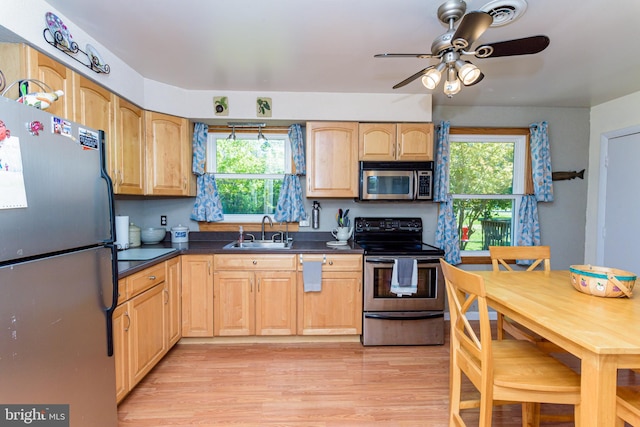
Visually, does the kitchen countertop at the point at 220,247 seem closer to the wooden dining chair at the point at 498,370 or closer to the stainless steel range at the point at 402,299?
the stainless steel range at the point at 402,299

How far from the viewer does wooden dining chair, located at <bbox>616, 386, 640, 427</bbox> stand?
3.66 feet

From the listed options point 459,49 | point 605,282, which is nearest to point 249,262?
point 459,49

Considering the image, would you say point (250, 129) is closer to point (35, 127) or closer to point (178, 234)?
point (178, 234)

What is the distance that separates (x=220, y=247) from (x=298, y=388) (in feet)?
4.71

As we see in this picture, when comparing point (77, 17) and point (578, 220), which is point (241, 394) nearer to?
point (77, 17)

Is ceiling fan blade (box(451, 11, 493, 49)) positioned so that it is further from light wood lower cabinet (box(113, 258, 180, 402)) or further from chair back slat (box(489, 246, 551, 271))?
light wood lower cabinet (box(113, 258, 180, 402))

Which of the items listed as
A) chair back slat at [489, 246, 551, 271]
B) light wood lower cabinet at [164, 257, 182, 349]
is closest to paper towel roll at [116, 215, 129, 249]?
light wood lower cabinet at [164, 257, 182, 349]

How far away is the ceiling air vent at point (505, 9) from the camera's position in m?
1.62

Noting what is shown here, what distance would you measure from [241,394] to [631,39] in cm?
360

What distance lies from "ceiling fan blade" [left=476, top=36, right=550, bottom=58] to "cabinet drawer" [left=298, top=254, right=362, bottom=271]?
1.87 meters

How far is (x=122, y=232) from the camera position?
264 centimetres

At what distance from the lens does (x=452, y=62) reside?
1.63m

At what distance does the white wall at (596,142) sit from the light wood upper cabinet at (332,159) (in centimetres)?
275

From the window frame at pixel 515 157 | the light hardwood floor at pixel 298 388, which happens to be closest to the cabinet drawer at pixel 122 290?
the light hardwood floor at pixel 298 388
